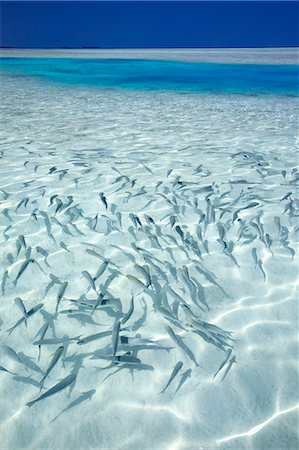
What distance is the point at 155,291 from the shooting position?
8.87 ft

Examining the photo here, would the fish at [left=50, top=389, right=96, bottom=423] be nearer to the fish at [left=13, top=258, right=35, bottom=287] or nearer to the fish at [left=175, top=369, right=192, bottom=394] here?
the fish at [left=175, top=369, right=192, bottom=394]

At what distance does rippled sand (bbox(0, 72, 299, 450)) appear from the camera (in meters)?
1.90

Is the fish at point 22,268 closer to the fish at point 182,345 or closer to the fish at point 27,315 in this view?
the fish at point 27,315

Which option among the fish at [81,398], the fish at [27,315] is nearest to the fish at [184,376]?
the fish at [81,398]

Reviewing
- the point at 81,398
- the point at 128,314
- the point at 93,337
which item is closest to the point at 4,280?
the point at 93,337

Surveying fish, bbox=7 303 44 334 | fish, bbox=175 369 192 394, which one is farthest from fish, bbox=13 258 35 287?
fish, bbox=175 369 192 394

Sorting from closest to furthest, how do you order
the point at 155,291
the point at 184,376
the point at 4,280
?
the point at 184,376
the point at 155,291
the point at 4,280

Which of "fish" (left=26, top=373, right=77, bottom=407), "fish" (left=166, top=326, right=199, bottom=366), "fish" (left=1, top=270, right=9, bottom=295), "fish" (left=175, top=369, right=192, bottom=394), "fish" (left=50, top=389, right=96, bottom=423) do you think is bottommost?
"fish" (left=50, top=389, right=96, bottom=423)

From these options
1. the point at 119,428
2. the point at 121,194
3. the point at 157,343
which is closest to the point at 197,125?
the point at 121,194

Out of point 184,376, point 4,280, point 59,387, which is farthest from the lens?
point 4,280

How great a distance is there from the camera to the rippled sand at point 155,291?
1902 millimetres

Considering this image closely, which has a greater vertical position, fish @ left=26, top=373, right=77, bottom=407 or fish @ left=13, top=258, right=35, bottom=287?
fish @ left=13, top=258, right=35, bottom=287

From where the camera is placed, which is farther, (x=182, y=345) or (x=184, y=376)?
(x=182, y=345)

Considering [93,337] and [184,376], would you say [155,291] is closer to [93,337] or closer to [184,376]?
[93,337]
